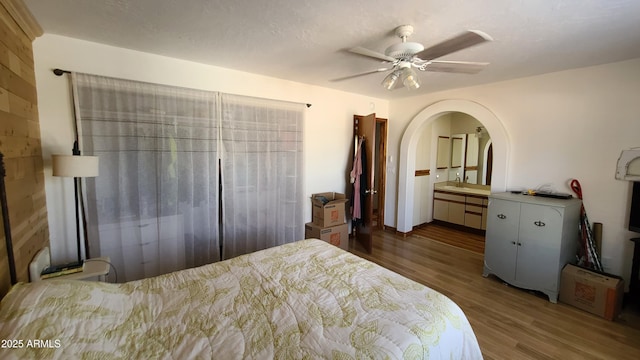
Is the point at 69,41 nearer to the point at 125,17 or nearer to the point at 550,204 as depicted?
the point at 125,17

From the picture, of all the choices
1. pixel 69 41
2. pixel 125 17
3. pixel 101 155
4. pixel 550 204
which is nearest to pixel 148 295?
pixel 101 155

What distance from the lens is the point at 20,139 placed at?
1.76 metres

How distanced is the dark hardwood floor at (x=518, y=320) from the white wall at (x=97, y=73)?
203 cm

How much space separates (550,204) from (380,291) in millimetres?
2213

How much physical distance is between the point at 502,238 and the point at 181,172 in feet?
11.7

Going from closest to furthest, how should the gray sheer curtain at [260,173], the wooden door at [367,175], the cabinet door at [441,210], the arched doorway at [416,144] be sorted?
1. the gray sheer curtain at [260,173]
2. the arched doorway at [416,144]
3. the wooden door at [367,175]
4. the cabinet door at [441,210]

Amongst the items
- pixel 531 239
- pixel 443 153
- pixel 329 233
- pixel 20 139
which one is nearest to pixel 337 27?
pixel 20 139

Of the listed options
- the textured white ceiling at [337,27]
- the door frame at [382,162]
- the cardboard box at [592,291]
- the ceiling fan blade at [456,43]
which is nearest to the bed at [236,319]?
the ceiling fan blade at [456,43]

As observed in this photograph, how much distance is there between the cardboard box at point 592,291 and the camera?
239 cm

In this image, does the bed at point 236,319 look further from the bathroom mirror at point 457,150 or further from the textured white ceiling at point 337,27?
the bathroom mirror at point 457,150

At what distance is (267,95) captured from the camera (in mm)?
3320

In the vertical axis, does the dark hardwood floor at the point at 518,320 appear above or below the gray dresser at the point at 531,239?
below

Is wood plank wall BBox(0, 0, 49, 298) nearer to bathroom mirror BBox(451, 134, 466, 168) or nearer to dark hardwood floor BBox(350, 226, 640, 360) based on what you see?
dark hardwood floor BBox(350, 226, 640, 360)

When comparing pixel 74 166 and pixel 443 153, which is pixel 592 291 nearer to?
pixel 443 153
